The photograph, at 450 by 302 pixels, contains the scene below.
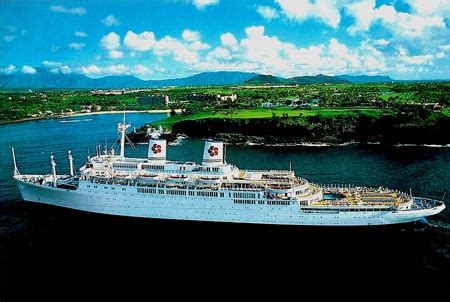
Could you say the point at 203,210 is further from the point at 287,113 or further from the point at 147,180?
the point at 287,113

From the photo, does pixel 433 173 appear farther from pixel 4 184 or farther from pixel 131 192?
pixel 4 184

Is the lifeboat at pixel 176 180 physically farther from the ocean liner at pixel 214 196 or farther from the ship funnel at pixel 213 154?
the ship funnel at pixel 213 154

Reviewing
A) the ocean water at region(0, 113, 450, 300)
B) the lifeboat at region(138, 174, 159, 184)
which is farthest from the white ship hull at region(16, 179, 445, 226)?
the lifeboat at region(138, 174, 159, 184)

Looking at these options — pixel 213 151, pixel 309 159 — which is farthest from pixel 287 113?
pixel 213 151

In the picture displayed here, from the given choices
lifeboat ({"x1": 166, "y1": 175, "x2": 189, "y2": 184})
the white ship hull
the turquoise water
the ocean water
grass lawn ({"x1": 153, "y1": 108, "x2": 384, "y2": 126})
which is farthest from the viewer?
grass lawn ({"x1": 153, "y1": 108, "x2": 384, "y2": 126})

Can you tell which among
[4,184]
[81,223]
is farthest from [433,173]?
[4,184]

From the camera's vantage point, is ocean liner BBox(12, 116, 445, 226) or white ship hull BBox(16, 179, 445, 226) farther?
ocean liner BBox(12, 116, 445, 226)

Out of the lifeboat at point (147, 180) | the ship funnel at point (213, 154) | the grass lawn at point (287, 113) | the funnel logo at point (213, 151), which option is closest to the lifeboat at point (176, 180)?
the lifeboat at point (147, 180)

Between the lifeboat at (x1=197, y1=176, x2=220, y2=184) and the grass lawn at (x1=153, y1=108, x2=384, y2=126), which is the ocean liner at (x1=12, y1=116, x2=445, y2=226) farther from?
the grass lawn at (x1=153, y1=108, x2=384, y2=126)
